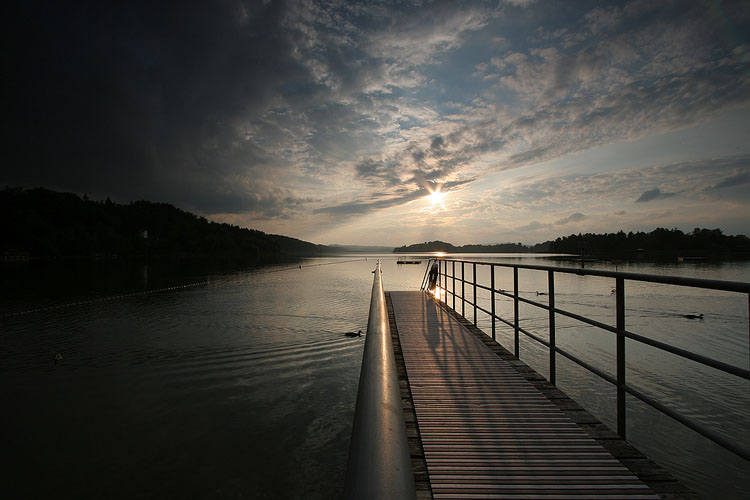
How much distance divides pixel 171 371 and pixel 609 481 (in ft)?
23.2

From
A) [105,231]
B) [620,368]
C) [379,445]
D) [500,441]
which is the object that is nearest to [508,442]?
[500,441]

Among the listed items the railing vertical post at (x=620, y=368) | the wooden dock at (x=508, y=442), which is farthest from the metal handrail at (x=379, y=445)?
the railing vertical post at (x=620, y=368)

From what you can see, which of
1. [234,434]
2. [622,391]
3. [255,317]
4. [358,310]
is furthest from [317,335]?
[622,391]

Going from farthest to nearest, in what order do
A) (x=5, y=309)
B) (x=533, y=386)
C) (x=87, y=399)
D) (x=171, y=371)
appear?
1. (x=5, y=309)
2. (x=171, y=371)
3. (x=87, y=399)
4. (x=533, y=386)

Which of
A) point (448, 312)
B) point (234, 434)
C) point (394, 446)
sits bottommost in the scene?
point (234, 434)

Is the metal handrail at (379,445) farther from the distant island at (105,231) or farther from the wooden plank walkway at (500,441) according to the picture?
the distant island at (105,231)

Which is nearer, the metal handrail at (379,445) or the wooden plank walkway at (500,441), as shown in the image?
the metal handrail at (379,445)

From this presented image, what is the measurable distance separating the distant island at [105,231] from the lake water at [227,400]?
74.6 meters

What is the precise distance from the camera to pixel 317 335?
31.6 feet

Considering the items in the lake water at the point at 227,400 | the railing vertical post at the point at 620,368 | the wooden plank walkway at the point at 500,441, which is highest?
the railing vertical post at the point at 620,368

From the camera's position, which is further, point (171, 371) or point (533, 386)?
point (171, 371)

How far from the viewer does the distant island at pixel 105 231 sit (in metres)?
77.4

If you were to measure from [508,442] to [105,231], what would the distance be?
116 metres

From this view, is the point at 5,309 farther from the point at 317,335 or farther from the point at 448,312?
the point at 448,312
